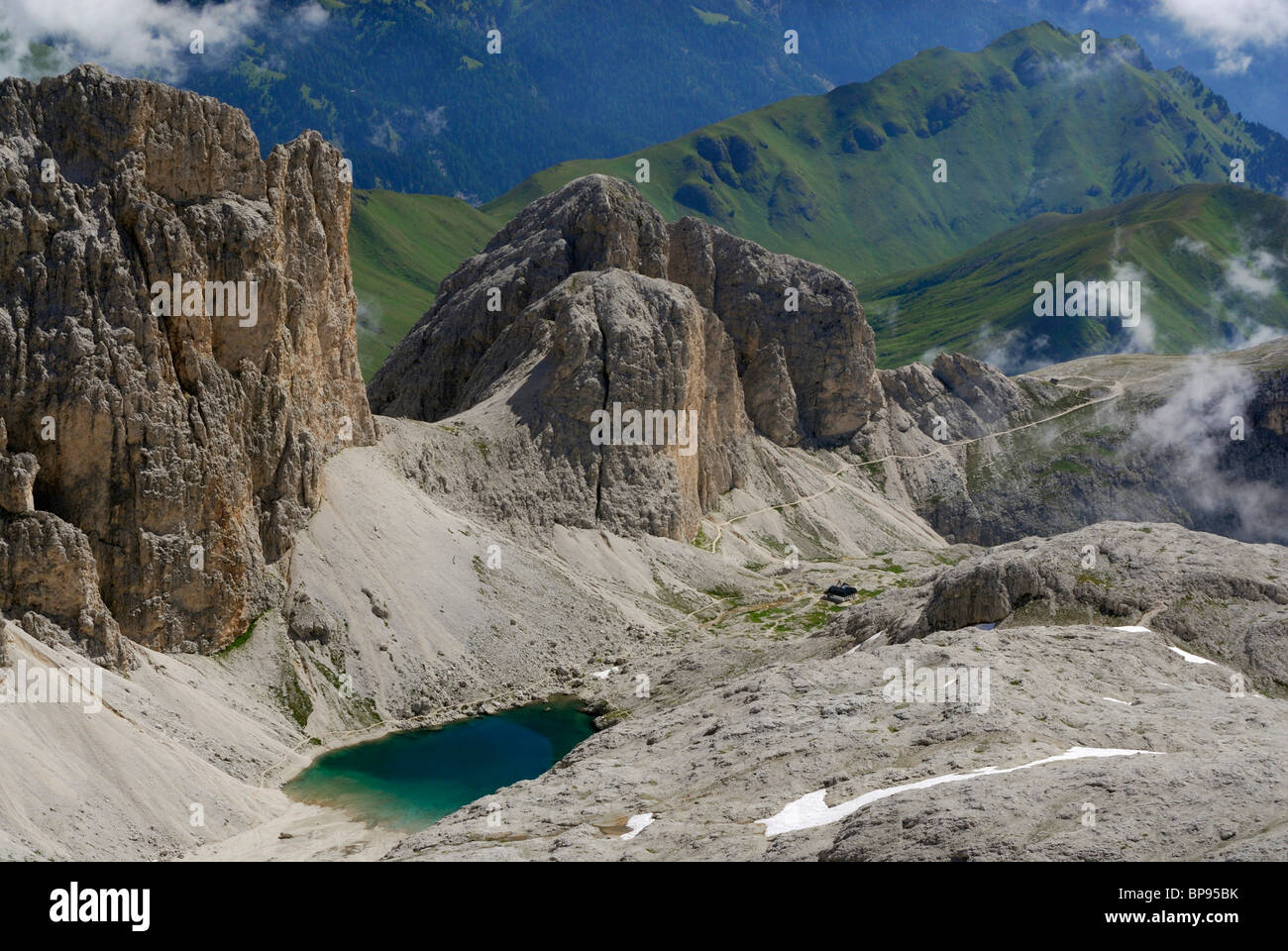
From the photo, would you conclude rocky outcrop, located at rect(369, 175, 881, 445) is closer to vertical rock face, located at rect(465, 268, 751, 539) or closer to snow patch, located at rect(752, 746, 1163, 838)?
vertical rock face, located at rect(465, 268, 751, 539)

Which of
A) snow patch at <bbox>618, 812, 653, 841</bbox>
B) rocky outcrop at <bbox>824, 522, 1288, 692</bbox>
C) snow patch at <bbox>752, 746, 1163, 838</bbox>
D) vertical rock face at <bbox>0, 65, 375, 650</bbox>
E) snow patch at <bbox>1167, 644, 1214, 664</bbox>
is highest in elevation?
vertical rock face at <bbox>0, 65, 375, 650</bbox>

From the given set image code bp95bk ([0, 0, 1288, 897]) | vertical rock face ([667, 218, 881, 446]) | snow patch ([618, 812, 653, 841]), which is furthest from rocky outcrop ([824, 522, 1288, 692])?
vertical rock face ([667, 218, 881, 446])

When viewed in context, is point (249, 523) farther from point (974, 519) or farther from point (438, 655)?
point (974, 519)

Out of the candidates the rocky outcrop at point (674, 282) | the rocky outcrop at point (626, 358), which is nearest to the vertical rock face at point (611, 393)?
the rocky outcrop at point (626, 358)

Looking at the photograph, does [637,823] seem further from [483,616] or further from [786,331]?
[786,331]

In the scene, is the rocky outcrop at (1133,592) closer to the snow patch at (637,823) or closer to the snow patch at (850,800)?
the snow patch at (850,800)
